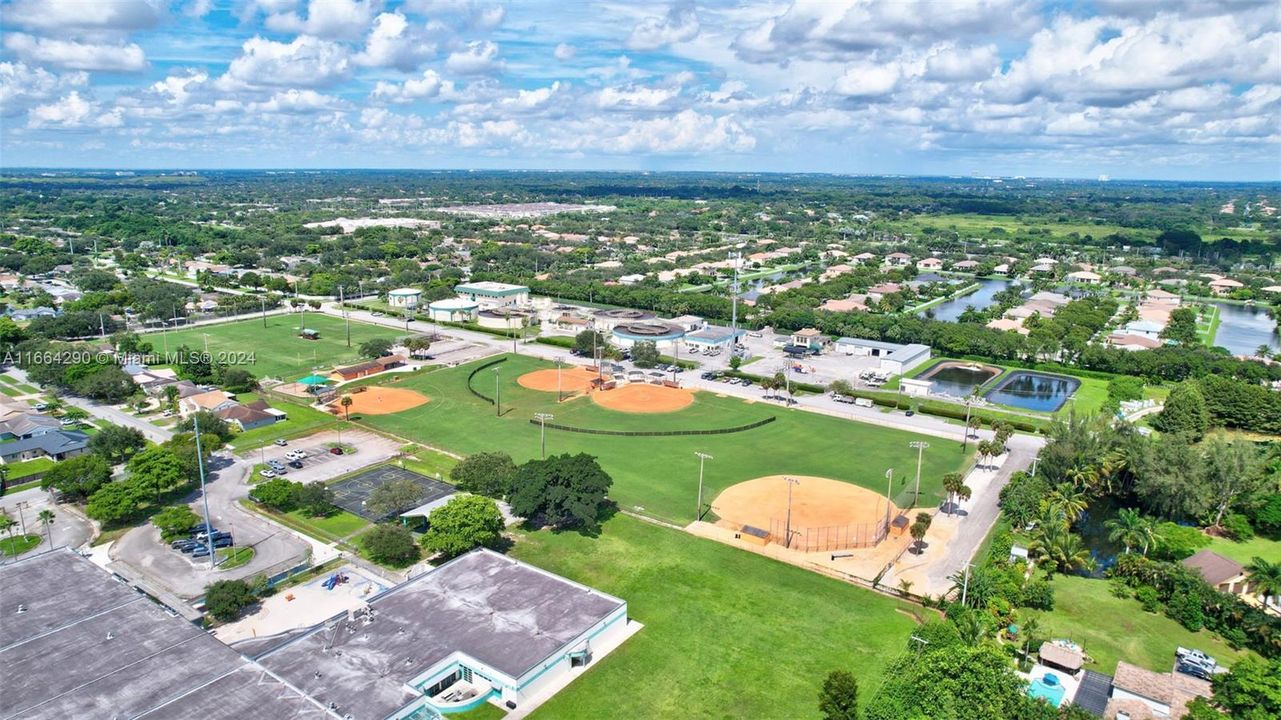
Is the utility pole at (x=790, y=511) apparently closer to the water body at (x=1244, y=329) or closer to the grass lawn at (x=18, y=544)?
the grass lawn at (x=18, y=544)

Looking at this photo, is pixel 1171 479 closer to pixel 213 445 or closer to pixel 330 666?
pixel 330 666

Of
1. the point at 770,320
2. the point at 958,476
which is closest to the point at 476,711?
the point at 958,476

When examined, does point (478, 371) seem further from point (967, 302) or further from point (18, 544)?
point (967, 302)

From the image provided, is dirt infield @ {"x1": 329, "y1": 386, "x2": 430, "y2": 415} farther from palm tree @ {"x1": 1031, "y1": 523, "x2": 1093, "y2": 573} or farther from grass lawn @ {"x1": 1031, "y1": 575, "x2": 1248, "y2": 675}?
grass lawn @ {"x1": 1031, "y1": 575, "x2": 1248, "y2": 675}

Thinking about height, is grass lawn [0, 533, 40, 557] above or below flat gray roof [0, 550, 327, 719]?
below

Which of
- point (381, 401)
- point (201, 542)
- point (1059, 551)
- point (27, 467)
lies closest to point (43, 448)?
point (27, 467)

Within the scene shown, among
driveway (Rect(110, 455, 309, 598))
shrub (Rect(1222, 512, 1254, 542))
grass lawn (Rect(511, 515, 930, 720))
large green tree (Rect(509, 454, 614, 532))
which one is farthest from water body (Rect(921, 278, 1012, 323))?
driveway (Rect(110, 455, 309, 598))
